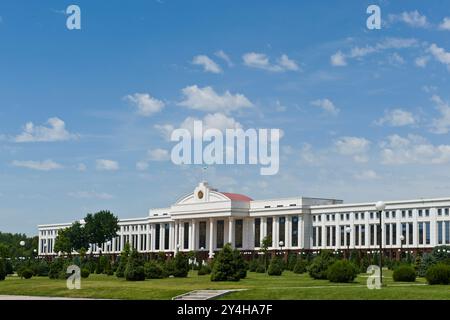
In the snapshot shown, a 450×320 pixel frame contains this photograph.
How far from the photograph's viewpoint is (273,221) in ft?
364

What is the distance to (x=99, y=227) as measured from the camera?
11912 cm

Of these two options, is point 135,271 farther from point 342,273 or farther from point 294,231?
point 294,231

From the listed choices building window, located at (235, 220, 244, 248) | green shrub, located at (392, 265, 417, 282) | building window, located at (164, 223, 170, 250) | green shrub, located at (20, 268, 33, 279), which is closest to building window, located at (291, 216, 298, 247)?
building window, located at (235, 220, 244, 248)

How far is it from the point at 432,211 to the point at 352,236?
1319cm

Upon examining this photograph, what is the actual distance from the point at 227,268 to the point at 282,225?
217 ft

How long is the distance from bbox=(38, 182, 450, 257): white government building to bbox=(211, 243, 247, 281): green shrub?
1440 inches

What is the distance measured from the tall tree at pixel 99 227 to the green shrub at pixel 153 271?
69462 mm

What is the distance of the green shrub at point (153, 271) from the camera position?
49844 millimetres

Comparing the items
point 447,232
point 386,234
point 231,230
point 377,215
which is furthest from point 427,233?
point 231,230

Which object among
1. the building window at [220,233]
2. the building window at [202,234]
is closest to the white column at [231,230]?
the building window at [220,233]
